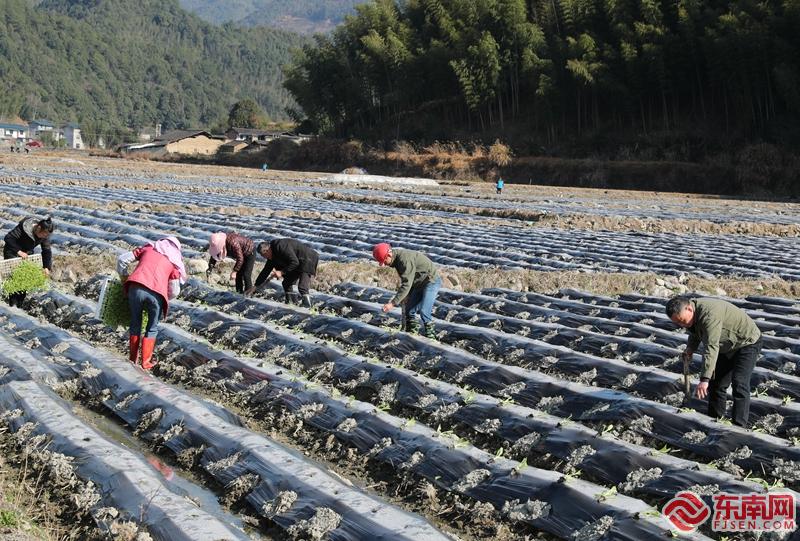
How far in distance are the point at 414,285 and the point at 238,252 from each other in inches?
75.7

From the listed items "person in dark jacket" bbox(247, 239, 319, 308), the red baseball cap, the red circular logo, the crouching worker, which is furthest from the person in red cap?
the red circular logo

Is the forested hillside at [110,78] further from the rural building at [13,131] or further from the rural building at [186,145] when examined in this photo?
the rural building at [186,145]

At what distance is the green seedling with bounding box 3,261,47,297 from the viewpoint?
25.2 feet

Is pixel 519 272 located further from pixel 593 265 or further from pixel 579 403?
pixel 579 403

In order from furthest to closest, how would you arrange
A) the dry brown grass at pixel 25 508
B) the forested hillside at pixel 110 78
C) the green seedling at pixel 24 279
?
the forested hillside at pixel 110 78, the green seedling at pixel 24 279, the dry brown grass at pixel 25 508

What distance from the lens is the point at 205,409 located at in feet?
16.1

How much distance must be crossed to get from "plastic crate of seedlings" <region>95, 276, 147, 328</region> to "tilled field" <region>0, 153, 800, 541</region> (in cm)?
31

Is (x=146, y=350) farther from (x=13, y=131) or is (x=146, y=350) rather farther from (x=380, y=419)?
(x=13, y=131)

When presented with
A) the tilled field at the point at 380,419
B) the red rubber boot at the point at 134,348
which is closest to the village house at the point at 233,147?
the tilled field at the point at 380,419

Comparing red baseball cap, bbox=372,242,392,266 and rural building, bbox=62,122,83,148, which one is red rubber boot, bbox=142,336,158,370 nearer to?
red baseball cap, bbox=372,242,392,266

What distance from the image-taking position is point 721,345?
4.61 m

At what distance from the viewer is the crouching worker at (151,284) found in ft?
18.9

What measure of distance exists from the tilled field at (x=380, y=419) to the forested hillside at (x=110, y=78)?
105631mm

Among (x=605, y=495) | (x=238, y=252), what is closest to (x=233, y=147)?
(x=238, y=252)
